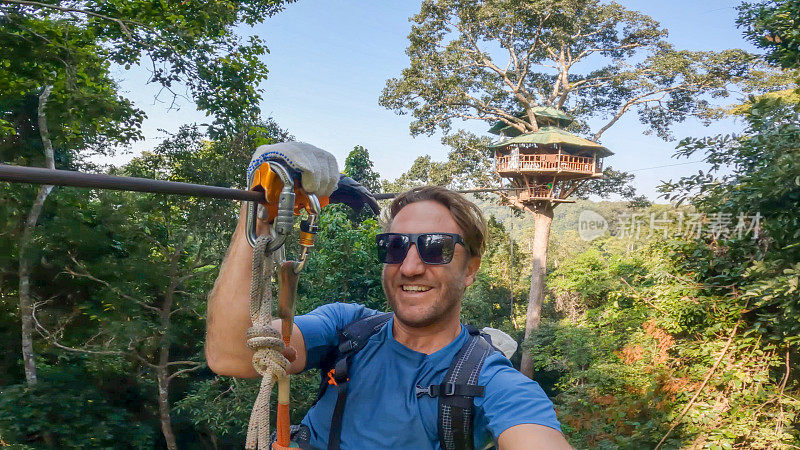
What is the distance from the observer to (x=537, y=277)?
15.8m

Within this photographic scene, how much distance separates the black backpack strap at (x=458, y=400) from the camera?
1.34 m

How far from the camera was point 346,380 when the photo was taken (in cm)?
156

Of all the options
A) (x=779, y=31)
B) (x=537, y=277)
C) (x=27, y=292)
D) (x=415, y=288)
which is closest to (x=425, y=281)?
(x=415, y=288)

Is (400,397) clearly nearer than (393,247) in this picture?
Yes

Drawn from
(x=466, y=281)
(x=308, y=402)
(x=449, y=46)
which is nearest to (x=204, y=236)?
(x=308, y=402)

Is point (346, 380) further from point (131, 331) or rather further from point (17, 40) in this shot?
point (131, 331)

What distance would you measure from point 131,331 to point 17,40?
587 cm

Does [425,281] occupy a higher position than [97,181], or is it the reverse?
[97,181]

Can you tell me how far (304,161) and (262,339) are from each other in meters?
0.46

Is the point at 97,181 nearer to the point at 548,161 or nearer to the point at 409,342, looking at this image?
the point at 409,342

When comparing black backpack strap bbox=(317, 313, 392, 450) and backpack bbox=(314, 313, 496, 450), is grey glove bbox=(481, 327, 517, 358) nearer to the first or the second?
backpack bbox=(314, 313, 496, 450)

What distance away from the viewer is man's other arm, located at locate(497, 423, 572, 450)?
1216 mm

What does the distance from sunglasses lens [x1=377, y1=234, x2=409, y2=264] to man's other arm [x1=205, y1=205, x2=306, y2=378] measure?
44 centimetres

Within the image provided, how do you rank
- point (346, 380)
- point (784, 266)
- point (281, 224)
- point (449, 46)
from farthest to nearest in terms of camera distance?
point (449, 46), point (784, 266), point (346, 380), point (281, 224)
